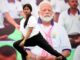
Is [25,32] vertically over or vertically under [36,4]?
under

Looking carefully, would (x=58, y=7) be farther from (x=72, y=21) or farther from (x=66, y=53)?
(x=66, y=53)

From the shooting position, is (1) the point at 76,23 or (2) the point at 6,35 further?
(1) the point at 76,23

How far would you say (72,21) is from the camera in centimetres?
183

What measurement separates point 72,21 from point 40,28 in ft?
1.02

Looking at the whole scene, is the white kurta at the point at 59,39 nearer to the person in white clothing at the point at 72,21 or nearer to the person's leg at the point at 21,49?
the person in white clothing at the point at 72,21

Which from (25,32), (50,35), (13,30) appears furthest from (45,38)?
(13,30)

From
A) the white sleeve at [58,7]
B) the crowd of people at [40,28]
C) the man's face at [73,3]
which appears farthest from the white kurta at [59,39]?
the man's face at [73,3]

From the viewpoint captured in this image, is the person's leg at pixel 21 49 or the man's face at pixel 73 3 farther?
the man's face at pixel 73 3

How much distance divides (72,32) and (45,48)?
0.97ft

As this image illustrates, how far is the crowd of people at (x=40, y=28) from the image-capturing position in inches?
68.0

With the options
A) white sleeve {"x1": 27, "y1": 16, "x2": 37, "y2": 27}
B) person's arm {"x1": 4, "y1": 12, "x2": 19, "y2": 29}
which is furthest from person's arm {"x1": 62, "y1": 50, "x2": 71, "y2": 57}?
person's arm {"x1": 4, "y1": 12, "x2": 19, "y2": 29}

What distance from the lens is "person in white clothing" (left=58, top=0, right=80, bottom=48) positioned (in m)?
1.80

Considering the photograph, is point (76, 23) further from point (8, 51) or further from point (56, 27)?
point (8, 51)

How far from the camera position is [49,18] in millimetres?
1782
